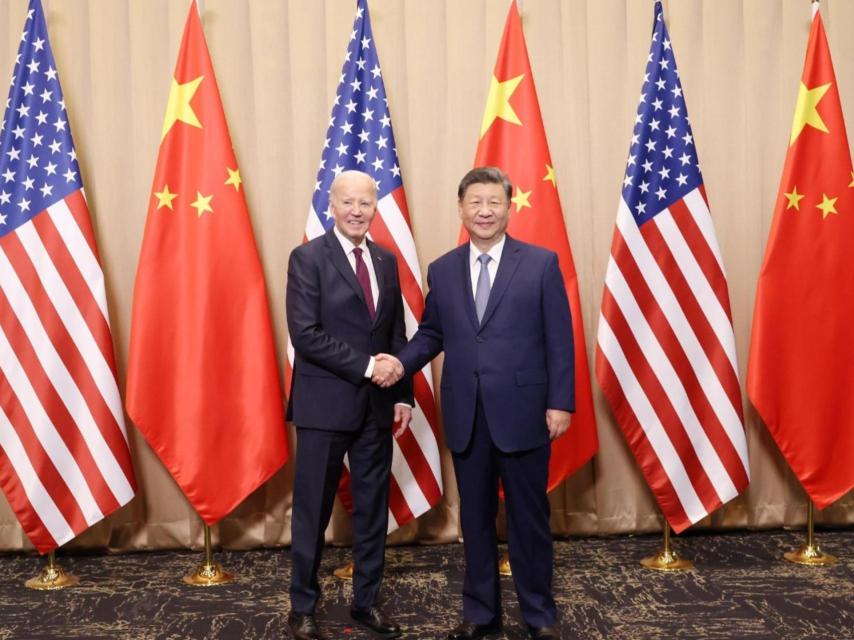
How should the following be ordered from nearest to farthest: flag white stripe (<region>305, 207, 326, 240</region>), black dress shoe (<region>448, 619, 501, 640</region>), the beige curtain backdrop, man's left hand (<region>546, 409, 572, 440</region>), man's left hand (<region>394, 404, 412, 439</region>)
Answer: man's left hand (<region>546, 409, 572, 440</region>) → black dress shoe (<region>448, 619, 501, 640</region>) → man's left hand (<region>394, 404, 412, 439</region>) → flag white stripe (<region>305, 207, 326, 240</region>) → the beige curtain backdrop

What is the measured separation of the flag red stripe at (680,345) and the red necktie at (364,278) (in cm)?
124

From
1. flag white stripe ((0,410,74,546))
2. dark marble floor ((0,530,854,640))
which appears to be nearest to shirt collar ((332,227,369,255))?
dark marble floor ((0,530,854,640))

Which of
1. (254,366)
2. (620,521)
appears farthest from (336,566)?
(620,521)

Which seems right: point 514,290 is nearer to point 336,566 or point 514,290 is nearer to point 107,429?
point 336,566

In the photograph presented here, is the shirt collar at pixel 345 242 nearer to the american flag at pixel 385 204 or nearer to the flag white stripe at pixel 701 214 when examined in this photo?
the american flag at pixel 385 204

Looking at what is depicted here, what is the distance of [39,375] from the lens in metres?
3.51

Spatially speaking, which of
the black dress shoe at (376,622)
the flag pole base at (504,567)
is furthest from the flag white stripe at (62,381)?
the flag pole base at (504,567)

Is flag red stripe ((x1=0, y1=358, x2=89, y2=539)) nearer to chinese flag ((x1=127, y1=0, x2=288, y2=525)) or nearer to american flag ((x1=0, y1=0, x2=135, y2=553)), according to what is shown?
american flag ((x1=0, y1=0, x2=135, y2=553))

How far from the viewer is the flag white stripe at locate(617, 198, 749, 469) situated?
365 cm

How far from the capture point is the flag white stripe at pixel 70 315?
3.52 meters

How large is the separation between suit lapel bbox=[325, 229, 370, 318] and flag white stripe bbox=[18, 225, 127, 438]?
1314 mm

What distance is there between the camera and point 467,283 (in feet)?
9.18

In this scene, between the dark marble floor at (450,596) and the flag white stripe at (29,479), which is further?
the flag white stripe at (29,479)

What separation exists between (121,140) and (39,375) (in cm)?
118
